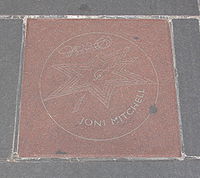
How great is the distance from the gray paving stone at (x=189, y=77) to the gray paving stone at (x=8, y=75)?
4.60ft

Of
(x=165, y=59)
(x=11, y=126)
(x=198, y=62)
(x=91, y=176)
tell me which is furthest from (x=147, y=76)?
(x=11, y=126)

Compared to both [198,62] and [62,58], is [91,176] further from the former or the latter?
[198,62]

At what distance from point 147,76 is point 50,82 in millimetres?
822

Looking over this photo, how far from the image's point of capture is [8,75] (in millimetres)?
2324

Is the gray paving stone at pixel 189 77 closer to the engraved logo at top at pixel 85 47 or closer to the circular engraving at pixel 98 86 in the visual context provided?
the circular engraving at pixel 98 86

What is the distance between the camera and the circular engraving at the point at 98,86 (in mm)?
2191

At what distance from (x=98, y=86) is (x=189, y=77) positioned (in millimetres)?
791

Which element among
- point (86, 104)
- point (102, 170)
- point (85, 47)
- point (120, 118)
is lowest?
point (102, 170)
